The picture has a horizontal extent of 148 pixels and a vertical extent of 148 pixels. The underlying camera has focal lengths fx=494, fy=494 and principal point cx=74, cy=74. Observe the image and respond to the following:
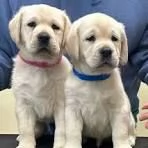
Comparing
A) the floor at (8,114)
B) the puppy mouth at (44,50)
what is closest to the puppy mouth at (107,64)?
the puppy mouth at (44,50)

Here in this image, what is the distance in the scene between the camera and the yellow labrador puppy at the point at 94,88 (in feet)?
3.29

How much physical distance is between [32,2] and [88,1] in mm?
147

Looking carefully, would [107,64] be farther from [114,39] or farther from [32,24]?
[32,24]

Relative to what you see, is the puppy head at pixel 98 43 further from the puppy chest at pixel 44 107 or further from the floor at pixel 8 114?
the floor at pixel 8 114

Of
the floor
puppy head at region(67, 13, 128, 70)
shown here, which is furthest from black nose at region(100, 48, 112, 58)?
the floor

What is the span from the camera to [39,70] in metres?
1.08

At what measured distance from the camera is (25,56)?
109 cm

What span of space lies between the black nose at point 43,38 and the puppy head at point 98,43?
0.04m

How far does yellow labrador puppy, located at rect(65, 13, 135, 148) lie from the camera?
1004mm

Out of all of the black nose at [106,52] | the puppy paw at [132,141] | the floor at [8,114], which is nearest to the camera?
the black nose at [106,52]

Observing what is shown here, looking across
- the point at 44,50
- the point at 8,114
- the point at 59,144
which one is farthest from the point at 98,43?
the point at 8,114

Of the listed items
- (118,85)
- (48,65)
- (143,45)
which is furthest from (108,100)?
(143,45)

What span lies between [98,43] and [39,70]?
16 cm

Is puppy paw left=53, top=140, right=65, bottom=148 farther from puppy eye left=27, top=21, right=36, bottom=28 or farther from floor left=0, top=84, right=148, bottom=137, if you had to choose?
floor left=0, top=84, right=148, bottom=137
